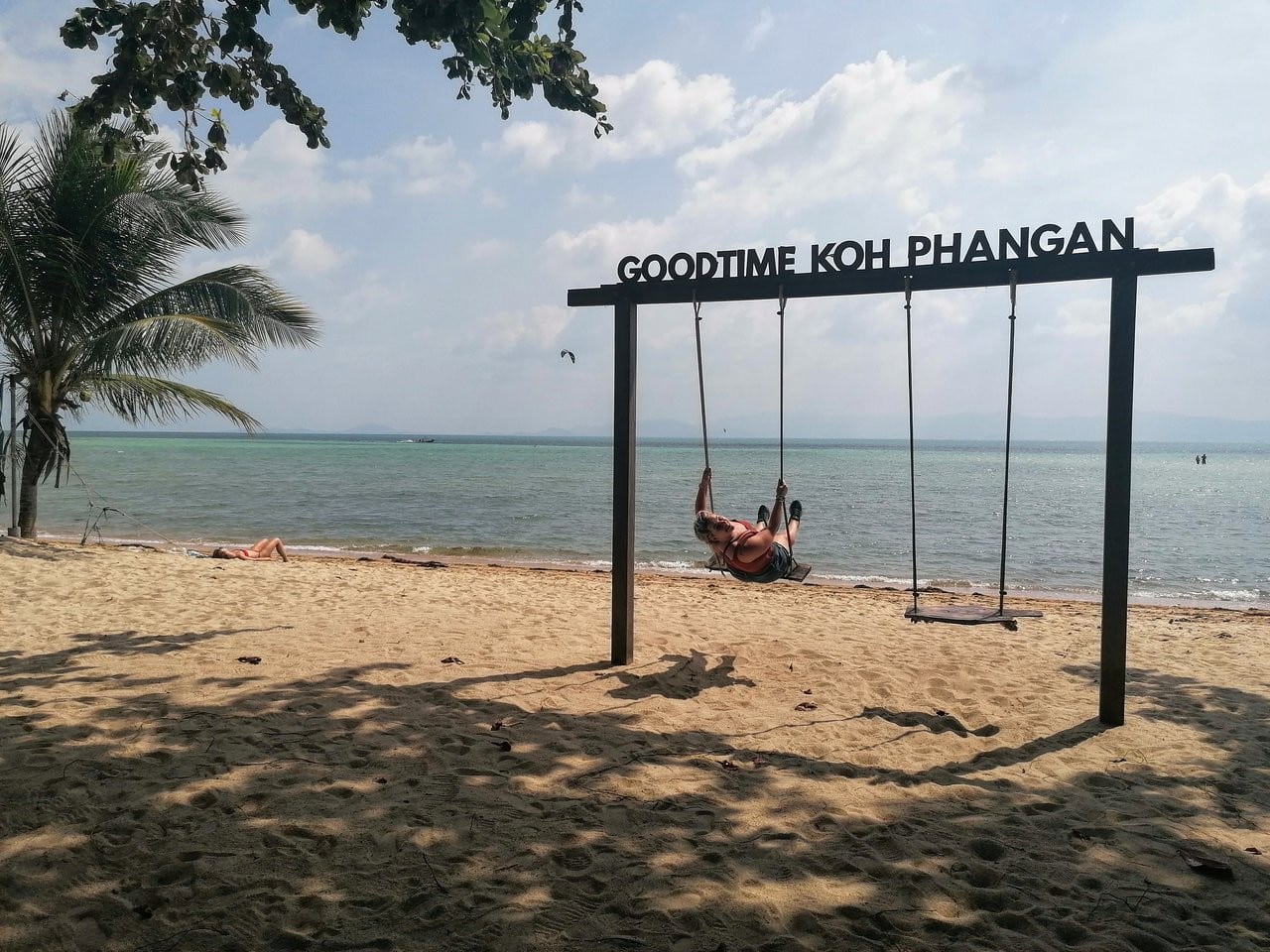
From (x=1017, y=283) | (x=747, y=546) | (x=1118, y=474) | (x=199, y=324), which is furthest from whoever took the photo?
(x=199, y=324)

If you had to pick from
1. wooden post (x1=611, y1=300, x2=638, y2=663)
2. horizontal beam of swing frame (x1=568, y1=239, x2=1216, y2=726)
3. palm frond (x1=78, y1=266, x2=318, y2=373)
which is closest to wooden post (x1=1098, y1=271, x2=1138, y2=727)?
horizontal beam of swing frame (x1=568, y1=239, x2=1216, y2=726)

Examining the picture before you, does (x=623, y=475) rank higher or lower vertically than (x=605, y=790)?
higher

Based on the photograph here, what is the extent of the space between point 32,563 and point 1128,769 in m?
10.9

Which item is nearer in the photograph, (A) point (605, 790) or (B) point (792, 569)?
(A) point (605, 790)

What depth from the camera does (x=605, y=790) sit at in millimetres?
3709

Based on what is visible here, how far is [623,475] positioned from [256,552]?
8.60m

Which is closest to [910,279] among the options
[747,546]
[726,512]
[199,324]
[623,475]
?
[747,546]

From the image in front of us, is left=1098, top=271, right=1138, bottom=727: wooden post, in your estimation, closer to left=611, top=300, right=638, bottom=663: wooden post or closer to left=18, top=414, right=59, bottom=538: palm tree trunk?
left=611, top=300, right=638, bottom=663: wooden post

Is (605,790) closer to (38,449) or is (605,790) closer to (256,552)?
(256,552)

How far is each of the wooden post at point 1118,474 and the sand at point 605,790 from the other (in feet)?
1.58

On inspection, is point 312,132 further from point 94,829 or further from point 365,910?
point 365,910

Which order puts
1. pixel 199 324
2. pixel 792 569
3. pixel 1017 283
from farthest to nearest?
pixel 199 324 → pixel 792 569 → pixel 1017 283

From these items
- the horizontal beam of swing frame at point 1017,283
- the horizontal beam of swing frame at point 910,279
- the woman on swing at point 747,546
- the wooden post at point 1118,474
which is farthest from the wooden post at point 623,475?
the wooden post at point 1118,474

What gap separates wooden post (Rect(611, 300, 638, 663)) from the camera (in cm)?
598
